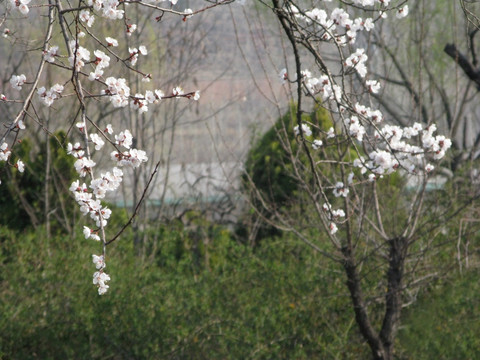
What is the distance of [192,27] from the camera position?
765 centimetres

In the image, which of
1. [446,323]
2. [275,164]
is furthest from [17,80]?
[275,164]

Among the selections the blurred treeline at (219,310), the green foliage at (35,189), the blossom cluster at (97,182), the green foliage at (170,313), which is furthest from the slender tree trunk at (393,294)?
the green foliage at (35,189)

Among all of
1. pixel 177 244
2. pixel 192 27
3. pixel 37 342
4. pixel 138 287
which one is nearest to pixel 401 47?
pixel 192 27

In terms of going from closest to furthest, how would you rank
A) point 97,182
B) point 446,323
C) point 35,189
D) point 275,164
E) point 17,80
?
point 97,182, point 17,80, point 446,323, point 35,189, point 275,164

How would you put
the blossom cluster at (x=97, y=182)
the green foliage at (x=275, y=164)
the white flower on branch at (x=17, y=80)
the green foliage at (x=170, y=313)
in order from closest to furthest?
the blossom cluster at (x=97, y=182)
the white flower on branch at (x=17, y=80)
the green foliage at (x=170, y=313)
the green foliage at (x=275, y=164)

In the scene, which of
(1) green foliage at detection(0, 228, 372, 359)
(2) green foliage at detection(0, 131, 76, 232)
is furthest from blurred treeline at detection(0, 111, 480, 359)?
(2) green foliage at detection(0, 131, 76, 232)

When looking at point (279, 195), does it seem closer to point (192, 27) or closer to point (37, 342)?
point (192, 27)

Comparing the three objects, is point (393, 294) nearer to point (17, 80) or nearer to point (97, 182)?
point (97, 182)

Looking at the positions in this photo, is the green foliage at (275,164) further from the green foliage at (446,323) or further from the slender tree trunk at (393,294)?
the slender tree trunk at (393,294)

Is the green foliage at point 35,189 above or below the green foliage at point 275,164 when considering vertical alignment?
below

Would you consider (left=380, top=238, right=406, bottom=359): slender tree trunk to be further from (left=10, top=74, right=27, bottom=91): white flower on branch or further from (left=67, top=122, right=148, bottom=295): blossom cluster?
(left=10, top=74, right=27, bottom=91): white flower on branch

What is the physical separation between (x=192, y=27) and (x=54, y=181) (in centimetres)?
240

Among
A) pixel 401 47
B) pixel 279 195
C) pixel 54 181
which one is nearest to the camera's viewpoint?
pixel 54 181

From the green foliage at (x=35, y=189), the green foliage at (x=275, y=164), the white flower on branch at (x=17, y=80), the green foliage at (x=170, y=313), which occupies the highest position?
the green foliage at (x=275, y=164)
